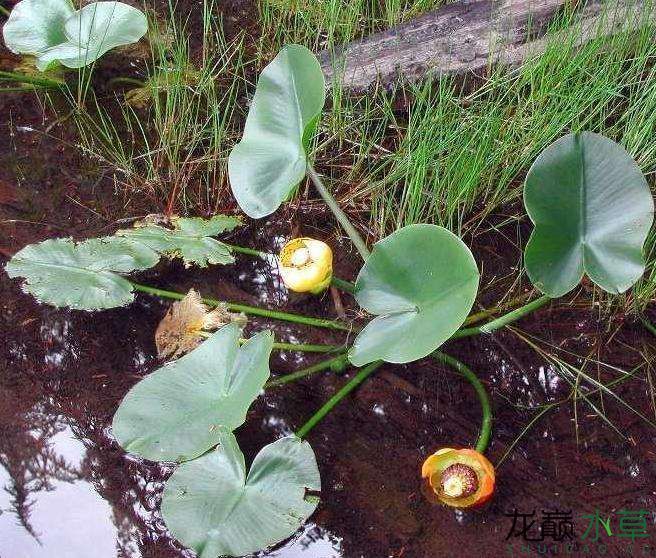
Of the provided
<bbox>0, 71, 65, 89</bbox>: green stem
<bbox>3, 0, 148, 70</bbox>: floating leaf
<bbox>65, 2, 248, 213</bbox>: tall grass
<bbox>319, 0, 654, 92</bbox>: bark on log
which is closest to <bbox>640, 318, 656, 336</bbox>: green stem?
<bbox>319, 0, 654, 92</bbox>: bark on log

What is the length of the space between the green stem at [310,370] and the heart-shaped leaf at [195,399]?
14 cm

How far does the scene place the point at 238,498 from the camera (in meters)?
1.00

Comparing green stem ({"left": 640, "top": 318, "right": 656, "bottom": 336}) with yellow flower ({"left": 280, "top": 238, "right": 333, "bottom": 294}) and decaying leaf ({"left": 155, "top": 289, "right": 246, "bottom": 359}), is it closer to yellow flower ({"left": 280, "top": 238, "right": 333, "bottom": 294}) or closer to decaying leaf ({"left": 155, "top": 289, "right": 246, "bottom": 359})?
yellow flower ({"left": 280, "top": 238, "right": 333, "bottom": 294})

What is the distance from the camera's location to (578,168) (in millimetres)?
1087

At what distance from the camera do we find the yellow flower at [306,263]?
47.3 inches

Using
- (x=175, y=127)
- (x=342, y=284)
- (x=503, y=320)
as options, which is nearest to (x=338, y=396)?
(x=342, y=284)

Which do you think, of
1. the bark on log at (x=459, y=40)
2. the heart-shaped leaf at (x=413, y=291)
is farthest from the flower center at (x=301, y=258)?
the bark on log at (x=459, y=40)

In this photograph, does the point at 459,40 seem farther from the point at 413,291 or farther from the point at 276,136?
the point at 413,291

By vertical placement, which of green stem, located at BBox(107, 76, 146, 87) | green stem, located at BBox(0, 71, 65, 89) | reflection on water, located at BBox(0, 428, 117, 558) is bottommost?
reflection on water, located at BBox(0, 428, 117, 558)

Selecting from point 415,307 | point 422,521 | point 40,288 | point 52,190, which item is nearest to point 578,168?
point 415,307

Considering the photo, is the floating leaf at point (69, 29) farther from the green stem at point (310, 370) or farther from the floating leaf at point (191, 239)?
the green stem at point (310, 370)

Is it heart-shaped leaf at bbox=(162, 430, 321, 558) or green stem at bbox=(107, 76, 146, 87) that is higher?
green stem at bbox=(107, 76, 146, 87)

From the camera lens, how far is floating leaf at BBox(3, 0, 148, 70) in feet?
5.40

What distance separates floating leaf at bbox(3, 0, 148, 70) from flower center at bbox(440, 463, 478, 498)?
1222mm
